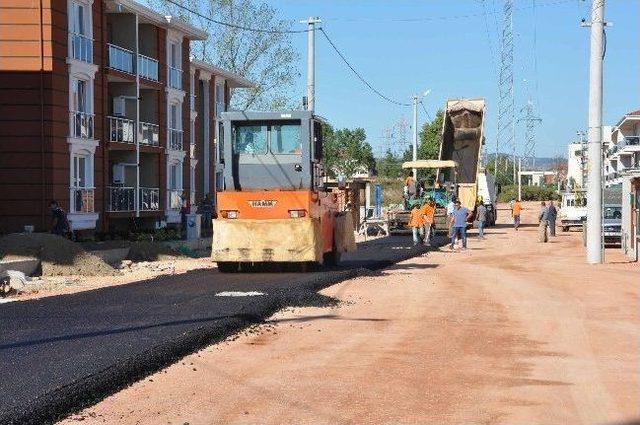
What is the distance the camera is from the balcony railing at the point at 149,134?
4244cm

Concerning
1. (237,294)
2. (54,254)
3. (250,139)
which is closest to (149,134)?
(54,254)

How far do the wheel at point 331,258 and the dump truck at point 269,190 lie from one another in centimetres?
235

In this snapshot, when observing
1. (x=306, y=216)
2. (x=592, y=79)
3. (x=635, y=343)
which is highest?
(x=592, y=79)

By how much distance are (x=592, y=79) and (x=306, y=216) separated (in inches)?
412

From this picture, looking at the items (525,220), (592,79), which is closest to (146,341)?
(592,79)

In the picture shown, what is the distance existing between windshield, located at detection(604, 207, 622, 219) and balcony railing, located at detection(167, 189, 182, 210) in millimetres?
17985

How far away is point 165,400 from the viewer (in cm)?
941

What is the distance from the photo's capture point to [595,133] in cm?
2917

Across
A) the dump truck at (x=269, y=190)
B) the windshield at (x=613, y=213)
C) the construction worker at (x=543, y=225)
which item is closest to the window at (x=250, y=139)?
the dump truck at (x=269, y=190)

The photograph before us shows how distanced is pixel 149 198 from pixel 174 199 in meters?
3.27

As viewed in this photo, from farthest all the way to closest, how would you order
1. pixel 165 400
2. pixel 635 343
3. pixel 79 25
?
pixel 79 25
pixel 635 343
pixel 165 400

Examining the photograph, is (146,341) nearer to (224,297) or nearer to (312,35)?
(224,297)

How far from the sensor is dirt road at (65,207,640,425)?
891 centimetres

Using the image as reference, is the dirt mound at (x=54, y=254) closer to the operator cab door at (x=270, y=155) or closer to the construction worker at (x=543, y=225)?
the operator cab door at (x=270, y=155)
